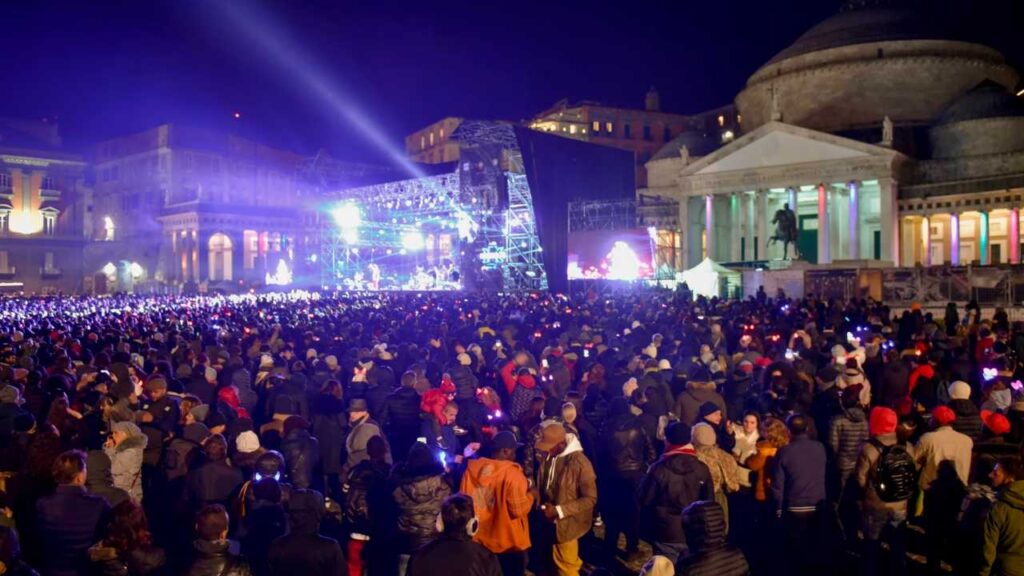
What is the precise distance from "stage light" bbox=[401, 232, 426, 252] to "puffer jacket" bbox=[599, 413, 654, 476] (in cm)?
4498

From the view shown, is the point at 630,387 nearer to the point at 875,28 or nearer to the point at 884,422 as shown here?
the point at 884,422

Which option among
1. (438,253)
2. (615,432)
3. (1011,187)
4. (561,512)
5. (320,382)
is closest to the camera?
(561,512)

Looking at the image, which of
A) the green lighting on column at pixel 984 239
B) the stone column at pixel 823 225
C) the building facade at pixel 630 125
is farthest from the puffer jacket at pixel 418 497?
the building facade at pixel 630 125

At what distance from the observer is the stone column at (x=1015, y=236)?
1435 inches

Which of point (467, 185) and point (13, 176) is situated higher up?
point (13, 176)

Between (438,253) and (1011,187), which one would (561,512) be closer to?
(1011,187)

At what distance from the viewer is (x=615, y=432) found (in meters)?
7.39

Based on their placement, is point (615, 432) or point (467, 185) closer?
point (615, 432)

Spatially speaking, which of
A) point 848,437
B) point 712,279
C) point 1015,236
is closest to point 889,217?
point 1015,236

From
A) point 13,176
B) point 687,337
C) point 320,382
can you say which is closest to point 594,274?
point 687,337

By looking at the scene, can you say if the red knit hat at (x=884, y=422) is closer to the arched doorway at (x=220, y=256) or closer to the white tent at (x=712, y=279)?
the white tent at (x=712, y=279)

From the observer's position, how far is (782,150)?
4059 centimetres

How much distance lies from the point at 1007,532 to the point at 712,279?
28534 mm

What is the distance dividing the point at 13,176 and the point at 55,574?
6562 cm
